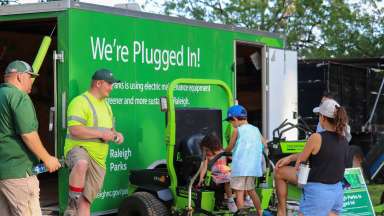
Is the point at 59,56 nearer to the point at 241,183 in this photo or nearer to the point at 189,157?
the point at 189,157

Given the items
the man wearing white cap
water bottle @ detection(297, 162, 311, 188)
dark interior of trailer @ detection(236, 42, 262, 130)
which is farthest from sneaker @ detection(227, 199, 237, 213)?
→ dark interior of trailer @ detection(236, 42, 262, 130)

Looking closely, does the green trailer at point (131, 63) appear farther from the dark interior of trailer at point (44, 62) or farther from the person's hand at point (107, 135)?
the person's hand at point (107, 135)

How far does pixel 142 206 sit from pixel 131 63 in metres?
1.59

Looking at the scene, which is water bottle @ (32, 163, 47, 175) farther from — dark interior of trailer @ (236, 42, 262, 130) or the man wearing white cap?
dark interior of trailer @ (236, 42, 262, 130)

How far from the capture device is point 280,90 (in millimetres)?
9664

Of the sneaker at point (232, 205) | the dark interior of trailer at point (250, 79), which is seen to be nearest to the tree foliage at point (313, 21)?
the dark interior of trailer at point (250, 79)

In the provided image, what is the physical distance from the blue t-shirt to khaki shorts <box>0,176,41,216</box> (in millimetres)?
2224

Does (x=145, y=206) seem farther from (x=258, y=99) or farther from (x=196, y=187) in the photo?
(x=258, y=99)

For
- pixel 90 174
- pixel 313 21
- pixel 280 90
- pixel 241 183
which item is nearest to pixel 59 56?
pixel 90 174

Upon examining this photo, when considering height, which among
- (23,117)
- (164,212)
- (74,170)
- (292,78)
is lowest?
(164,212)

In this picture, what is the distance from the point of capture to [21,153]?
4.94 m

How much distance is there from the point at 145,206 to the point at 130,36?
6.09 ft

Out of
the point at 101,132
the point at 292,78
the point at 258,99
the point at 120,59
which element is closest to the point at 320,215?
the point at 101,132

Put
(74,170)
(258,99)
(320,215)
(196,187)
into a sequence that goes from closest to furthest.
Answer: (320,215) < (74,170) < (196,187) < (258,99)
